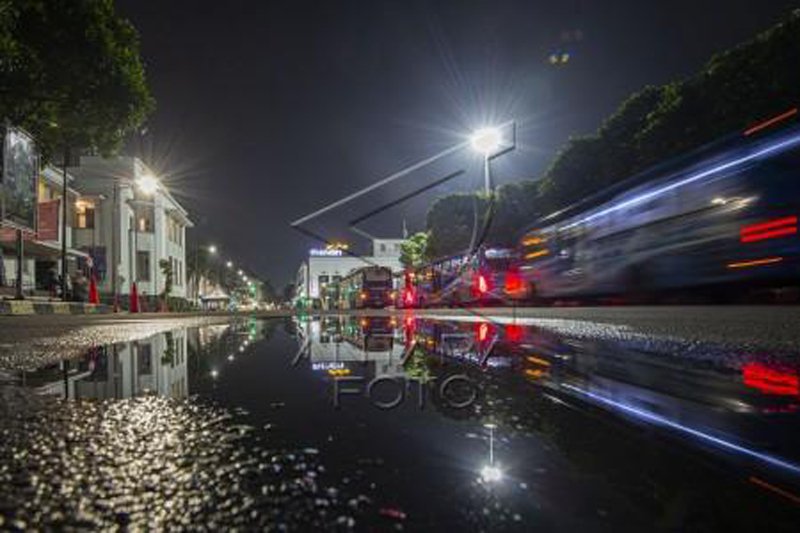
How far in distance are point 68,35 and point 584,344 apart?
51.6 ft

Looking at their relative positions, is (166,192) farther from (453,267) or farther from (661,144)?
(661,144)

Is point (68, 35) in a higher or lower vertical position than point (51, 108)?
higher

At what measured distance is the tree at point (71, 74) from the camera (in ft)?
47.6

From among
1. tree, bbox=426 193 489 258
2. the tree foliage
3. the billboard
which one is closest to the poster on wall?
the billboard

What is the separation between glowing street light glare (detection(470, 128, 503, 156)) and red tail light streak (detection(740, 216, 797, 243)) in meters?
27.2

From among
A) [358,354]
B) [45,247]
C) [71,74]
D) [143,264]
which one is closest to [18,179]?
[71,74]

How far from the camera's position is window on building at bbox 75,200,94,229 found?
47.3m

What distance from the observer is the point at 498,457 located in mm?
1438

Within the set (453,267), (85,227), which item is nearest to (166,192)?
(85,227)

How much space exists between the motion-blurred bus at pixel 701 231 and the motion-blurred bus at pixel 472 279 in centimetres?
537

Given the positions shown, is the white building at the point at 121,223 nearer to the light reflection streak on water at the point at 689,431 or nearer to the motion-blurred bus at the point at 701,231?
the motion-blurred bus at the point at 701,231

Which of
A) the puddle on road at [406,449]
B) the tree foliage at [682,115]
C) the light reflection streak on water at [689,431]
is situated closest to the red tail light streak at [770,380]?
the puddle on road at [406,449]

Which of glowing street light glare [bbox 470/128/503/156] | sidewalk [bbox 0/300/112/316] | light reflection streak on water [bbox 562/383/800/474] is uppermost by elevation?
glowing street light glare [bbox 470/128/503/156]

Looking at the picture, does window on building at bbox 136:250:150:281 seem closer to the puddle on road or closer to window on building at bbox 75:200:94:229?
window on building at bbox 75:200:94:229
